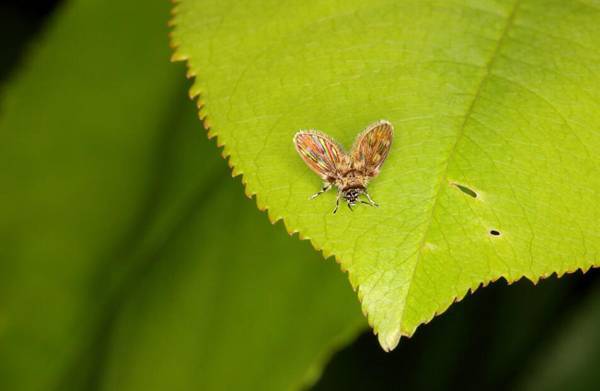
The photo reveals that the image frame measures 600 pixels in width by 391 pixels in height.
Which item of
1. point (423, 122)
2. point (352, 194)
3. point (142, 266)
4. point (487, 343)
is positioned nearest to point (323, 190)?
point (352, 194)

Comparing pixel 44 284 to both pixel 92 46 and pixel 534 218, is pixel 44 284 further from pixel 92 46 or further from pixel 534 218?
pixel 534 218

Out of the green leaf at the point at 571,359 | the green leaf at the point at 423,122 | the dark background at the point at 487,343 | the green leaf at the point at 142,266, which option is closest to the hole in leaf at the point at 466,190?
the green leaf at the point at 423,122

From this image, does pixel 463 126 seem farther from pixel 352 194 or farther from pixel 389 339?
pixel 389 339

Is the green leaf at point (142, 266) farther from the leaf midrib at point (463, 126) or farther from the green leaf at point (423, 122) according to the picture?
the leaf midrib at point (463, 126)

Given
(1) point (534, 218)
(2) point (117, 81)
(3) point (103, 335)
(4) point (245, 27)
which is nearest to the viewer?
(1) point (534, 218)

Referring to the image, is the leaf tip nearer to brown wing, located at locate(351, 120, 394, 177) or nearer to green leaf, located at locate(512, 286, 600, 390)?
brown wing, located at locate(351, 120, 394, 177)

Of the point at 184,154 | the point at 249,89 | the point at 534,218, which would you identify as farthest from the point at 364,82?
the point at 184,154
